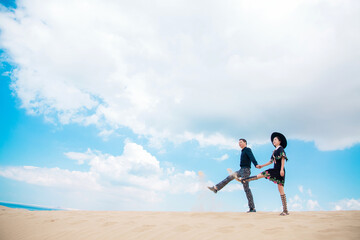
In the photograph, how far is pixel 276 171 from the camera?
589 cm

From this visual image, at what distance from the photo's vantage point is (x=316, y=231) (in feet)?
11.2

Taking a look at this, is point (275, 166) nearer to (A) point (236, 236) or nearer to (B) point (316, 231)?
(B) point (316, 231)

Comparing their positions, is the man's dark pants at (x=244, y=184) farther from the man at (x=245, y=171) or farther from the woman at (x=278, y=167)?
Answer: the woman at (x=278, y=167)

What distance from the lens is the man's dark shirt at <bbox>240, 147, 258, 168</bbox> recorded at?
22.2 ft

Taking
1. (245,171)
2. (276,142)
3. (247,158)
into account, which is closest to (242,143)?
(247,158)

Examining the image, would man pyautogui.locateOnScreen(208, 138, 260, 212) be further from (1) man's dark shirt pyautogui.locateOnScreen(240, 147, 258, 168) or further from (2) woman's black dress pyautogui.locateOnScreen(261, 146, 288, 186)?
(2) woman's black dress pyautogui.locateOnScreen(261, 146, 288, 186)

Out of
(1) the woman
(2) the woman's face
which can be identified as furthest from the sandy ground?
(2) the woman's face

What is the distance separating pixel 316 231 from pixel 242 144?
3772mm

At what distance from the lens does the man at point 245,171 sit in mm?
6645

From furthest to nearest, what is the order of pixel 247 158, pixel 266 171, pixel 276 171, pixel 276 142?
pixel 247 158 → pixel 276 142 → pixel 266 171 → pixel 276 171

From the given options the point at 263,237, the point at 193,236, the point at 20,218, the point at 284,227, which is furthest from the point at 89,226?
the point at 284,227

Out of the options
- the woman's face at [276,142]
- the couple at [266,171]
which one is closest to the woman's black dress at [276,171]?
the couple at [266,171]

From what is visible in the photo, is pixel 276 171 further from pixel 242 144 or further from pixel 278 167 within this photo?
pixel 242 144

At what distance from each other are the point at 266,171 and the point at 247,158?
0.86 m
